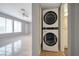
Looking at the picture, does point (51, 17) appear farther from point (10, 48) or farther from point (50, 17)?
point (10, 48)

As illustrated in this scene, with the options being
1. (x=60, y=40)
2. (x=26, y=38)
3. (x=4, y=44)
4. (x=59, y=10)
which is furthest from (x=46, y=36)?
(x=4, y=44)

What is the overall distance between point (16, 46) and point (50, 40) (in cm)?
237

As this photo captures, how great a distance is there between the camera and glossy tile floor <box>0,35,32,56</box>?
1.59m

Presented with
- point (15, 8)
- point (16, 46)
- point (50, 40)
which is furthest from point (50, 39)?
point (15, 8)

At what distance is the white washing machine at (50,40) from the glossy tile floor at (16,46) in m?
1.99

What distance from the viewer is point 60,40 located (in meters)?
3.81

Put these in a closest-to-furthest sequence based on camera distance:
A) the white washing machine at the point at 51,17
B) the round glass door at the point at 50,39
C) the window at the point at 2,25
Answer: the window at the point at 2,25, the white washing machine at the point at 51,17, the round glass door at the point at 50,39

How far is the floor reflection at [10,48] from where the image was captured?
5.21 ft

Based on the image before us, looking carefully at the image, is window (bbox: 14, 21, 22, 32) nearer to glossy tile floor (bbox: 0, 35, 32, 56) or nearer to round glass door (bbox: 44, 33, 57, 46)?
glossy tile floor (bbox: 0, 35, 32, 56)

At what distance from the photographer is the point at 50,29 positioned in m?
4.04


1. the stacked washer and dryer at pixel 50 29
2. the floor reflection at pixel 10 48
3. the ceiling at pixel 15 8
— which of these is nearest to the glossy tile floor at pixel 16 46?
the floor reflection at pixel 10 48

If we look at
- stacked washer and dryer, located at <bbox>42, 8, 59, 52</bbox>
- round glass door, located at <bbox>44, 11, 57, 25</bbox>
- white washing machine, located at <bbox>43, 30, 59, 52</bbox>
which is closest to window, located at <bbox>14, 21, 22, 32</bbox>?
stacked washer and dryer, located at <bbox>42, 8, 59, 52</bbox>

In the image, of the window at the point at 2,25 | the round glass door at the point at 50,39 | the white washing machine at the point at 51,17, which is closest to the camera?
the window at the point at 2,25

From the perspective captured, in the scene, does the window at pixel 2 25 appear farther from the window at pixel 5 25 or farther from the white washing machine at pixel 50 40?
the white washing machine at pixel 50 40
